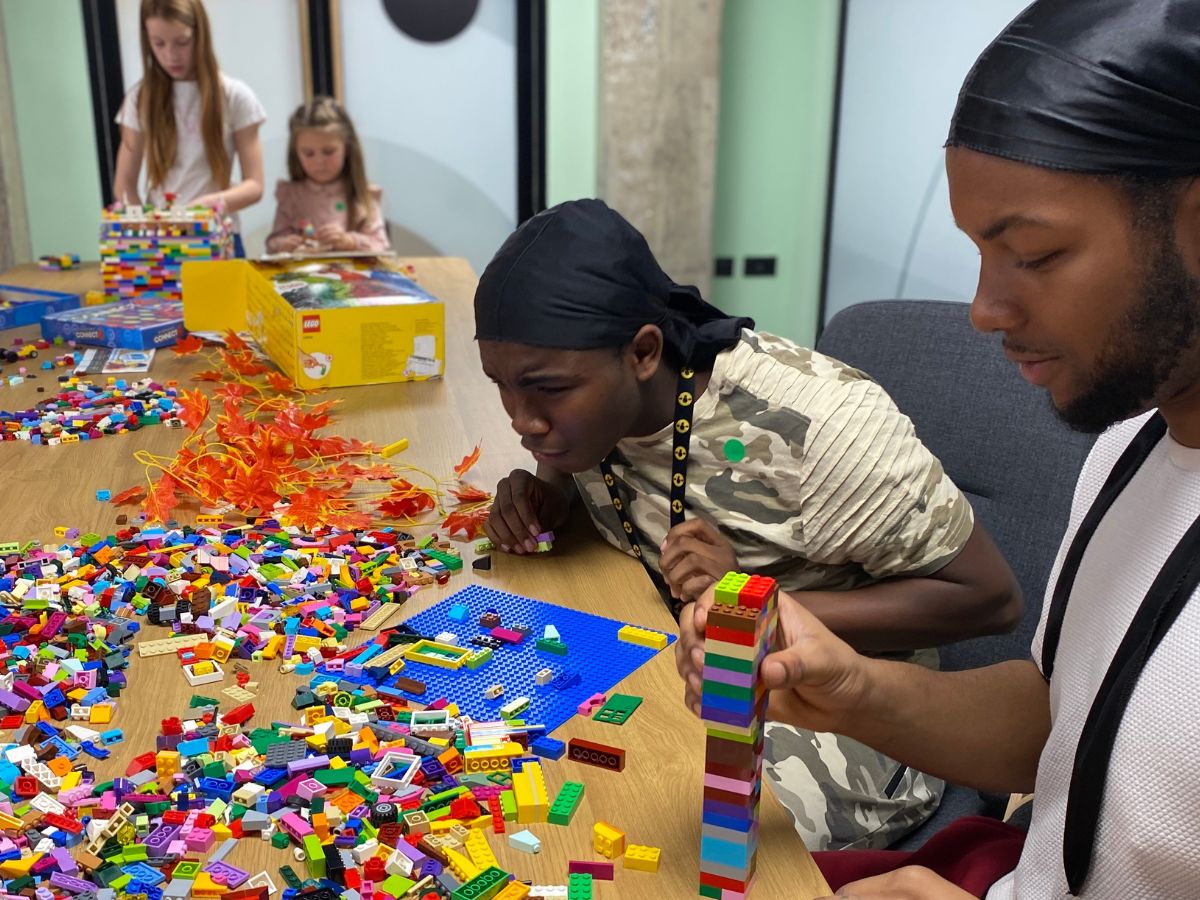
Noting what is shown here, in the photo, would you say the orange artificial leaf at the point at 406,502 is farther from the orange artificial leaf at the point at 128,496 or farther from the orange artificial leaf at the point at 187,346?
the orange artificial leaf at the point at 187,346

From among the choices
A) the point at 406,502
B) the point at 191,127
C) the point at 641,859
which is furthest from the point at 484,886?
the point at 191,127

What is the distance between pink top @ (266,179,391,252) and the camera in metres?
3.96

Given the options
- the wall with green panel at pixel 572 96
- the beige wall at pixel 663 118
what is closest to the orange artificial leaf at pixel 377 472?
the beige wall at pixel 663 118

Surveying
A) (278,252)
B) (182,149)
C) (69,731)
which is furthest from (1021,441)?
(182,149)

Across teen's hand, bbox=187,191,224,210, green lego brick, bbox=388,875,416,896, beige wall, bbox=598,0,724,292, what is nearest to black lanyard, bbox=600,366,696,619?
green lego brick, bbox=388,875,416,896

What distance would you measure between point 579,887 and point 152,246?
2.56 metres

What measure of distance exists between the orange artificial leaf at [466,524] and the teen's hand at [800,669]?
0.65 m

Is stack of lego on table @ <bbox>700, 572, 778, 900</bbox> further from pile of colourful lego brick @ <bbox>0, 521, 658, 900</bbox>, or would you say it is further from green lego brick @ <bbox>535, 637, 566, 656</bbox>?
green lego brick @ <bbox>535, 637, 566, 656</bbox>

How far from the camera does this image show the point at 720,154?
5.52 meters

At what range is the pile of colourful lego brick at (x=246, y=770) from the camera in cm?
90

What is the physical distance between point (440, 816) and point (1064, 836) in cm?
52

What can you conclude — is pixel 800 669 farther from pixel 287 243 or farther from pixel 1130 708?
pixel 287 243

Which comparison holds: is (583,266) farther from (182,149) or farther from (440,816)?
(182,149)

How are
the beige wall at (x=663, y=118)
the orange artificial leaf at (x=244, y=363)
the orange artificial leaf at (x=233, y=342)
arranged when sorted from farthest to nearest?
the beige wall at (x=663, y=118) → the orange artificial leaf at (x=233, y=342) → the orange artificial leaf at (x=244, y=363)
